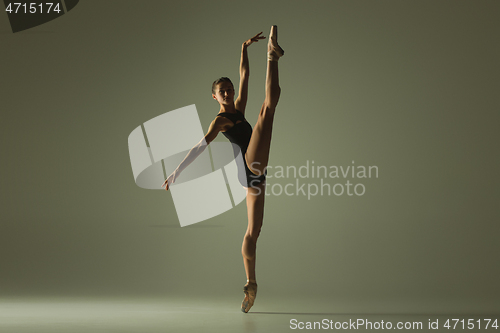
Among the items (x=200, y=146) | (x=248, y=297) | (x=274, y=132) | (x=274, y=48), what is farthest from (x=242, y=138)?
(x=274, y=132)

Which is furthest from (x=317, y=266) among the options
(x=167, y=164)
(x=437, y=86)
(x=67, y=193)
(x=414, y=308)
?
(x=67, y=193)

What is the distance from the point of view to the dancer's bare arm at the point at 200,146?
339cm

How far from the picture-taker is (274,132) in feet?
18.1

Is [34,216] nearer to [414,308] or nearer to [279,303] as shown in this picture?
[279,303]

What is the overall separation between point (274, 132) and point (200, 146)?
85.1 inches

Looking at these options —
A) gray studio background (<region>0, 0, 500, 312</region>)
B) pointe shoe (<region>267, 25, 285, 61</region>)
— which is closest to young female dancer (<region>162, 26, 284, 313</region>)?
pointe shoe (<region>267, 25, 285, 61</region>)

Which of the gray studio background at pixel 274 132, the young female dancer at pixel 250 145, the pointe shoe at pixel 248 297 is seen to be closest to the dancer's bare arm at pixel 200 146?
the young female dancer at pixel 250 145

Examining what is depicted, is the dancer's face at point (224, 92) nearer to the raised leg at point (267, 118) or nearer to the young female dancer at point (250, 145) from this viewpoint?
the young female dancer at point (250, 145)

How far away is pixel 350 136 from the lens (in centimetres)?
549

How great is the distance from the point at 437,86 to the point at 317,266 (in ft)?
7.64

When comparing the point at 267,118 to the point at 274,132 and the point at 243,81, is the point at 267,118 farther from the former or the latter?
the point at 274,132

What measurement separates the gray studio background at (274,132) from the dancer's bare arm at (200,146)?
5.98 feet

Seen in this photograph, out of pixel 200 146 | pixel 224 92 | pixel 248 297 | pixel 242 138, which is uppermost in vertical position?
pixel 224 92

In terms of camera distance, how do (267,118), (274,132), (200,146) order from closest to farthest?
(200,146) → (267,118) → (274,132)
